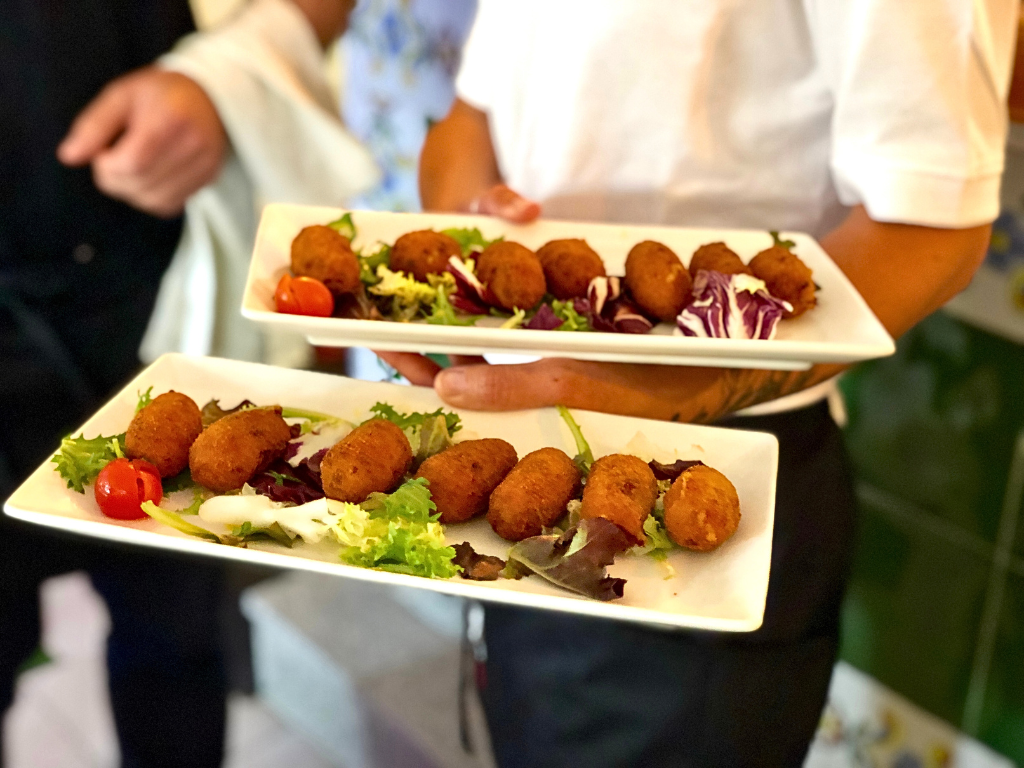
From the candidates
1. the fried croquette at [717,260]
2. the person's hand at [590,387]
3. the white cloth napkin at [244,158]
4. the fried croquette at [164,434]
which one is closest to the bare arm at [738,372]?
the person's hand at [590,387]

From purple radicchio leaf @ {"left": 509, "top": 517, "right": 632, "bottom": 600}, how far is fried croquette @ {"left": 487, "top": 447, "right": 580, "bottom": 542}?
0.07ft

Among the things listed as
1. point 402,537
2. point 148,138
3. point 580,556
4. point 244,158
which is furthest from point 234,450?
point 244,158

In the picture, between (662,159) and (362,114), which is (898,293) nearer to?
(662,159)

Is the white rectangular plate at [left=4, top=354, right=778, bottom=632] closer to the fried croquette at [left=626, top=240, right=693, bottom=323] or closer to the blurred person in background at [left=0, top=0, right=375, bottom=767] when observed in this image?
the fried croquette at [left=626, top=240, right=693, bottom=323]

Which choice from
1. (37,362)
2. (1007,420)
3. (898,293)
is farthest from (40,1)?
(1007,420)

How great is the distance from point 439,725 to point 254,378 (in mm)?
585

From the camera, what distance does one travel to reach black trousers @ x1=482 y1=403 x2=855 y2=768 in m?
0.90

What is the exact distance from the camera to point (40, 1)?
1.24 m

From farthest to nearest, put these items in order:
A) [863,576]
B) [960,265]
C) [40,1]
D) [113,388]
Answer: [863,576] < [113,388] < [40,1] < [960,265]

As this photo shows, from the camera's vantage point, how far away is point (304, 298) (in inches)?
35.6

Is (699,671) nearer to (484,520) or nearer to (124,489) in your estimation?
(484,520)

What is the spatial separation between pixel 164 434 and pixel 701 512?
0.43m

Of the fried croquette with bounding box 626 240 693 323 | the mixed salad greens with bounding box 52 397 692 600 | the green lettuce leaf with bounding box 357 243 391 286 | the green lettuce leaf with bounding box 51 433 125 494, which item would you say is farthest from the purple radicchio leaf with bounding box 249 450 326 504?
the fried croquette with bounding box 626 240 693 323

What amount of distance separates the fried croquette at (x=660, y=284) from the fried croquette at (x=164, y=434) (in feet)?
1.34
